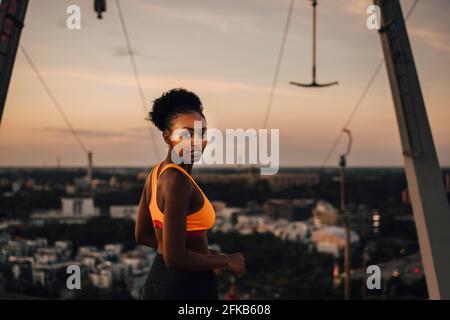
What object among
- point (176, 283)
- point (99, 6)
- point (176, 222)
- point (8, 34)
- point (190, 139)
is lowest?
point (176, 283)

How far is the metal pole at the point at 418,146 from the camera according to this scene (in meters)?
3.67

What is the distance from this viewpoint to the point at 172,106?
1.68 metres

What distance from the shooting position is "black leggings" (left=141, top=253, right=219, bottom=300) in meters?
1.59

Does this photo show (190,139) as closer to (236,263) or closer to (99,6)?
(236,263)

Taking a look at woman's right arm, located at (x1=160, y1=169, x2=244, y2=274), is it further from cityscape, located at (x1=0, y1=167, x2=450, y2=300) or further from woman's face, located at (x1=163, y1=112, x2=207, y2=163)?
cityscape, located at (x1=0, y1=167, x2=450, y2=300)

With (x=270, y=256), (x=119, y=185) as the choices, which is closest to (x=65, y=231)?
(x=119, y=185)

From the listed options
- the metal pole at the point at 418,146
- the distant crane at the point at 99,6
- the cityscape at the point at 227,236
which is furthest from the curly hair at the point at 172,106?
the cityscape at the point at 227,236

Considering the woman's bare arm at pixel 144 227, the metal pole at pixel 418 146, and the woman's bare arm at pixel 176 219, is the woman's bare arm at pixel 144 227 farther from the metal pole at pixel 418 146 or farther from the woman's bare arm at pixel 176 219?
the metal pole at pixel 418 146

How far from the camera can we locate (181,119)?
1628mm

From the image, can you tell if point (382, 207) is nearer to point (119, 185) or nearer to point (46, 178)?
point (119, 185)

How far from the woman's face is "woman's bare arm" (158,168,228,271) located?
0.26 ft

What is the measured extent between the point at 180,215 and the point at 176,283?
19 cm

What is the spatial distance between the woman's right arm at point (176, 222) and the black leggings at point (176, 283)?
47 millimetres

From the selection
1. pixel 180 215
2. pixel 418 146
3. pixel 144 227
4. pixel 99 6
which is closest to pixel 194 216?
pixel 180 215
